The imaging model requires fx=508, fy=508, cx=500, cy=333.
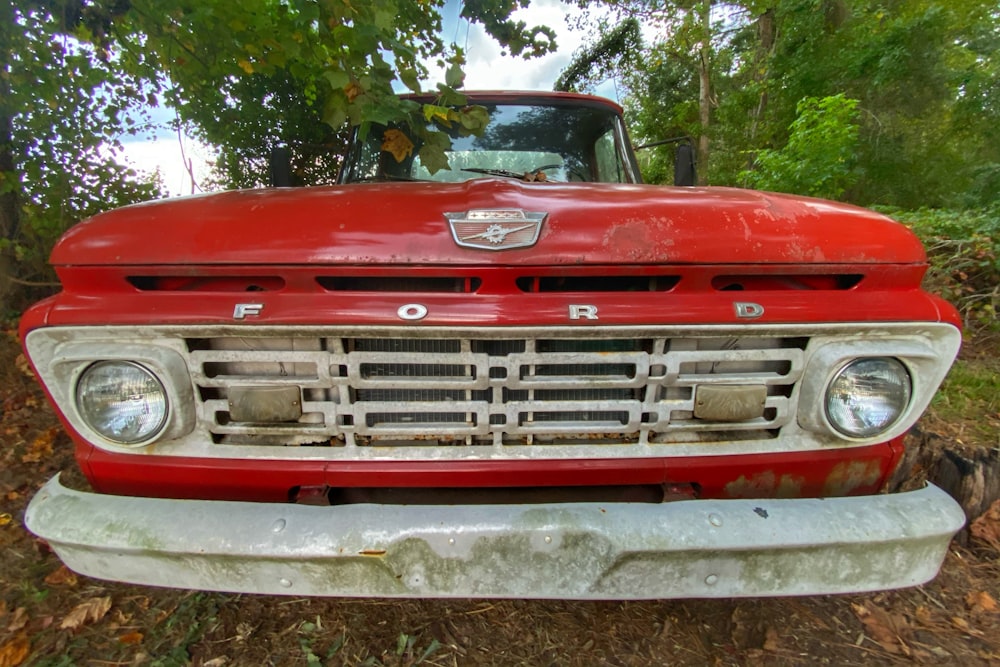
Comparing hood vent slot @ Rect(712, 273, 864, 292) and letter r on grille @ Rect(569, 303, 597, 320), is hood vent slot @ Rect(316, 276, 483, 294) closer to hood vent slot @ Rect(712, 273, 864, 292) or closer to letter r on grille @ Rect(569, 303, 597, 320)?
letter r on grille @ Rect(569, 303, 597, 320)

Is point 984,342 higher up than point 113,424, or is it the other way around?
point 113,424

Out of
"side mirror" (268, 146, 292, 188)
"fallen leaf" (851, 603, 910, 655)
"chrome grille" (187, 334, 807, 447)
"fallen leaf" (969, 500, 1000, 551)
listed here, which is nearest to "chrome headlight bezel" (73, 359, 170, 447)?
"chrome grille" (187, 334, 807, 447)

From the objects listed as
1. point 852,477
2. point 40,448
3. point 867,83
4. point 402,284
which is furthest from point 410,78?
point 867,83

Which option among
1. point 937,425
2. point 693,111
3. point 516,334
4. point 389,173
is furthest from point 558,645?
point 693,111

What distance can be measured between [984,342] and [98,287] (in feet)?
17.7

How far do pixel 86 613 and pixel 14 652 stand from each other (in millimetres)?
199

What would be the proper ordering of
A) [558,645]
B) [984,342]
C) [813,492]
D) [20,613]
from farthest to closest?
[984,342], [20,613], [558,645], [813,492]

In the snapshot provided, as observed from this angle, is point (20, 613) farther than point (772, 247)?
Yes

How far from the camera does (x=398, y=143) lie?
2502 millimetres

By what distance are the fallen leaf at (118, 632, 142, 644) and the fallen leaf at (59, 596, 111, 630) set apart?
0.17 meters

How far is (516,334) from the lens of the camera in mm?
1327

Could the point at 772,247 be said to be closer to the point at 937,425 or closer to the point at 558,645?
the point at 558,645

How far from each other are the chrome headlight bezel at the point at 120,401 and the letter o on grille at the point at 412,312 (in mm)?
683

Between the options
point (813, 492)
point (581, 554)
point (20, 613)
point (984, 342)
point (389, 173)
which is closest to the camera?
point (581, 554)
